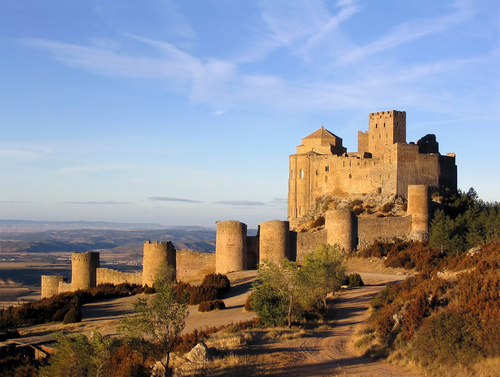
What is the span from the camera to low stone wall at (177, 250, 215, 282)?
36.2 meters

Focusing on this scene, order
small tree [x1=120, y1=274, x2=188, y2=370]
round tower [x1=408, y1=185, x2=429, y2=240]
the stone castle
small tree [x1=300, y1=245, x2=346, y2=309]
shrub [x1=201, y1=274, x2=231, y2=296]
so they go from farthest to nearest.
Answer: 1. round tower [x1=408, y1=185, x2=429, y2=240]
2. the stone castle
3. shrub [x1=201, y1=274, x2=231, y2=296]
4. small tree [x1=300, y1=245, x2=346, y2=309]
5. small tree [x1=120, y1=274, x2=188, y2=370]

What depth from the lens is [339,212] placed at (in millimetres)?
35719

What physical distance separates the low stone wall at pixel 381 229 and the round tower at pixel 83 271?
52.2 ft

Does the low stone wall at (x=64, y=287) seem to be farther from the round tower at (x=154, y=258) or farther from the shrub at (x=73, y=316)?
the shrub at (x=73, y=316)

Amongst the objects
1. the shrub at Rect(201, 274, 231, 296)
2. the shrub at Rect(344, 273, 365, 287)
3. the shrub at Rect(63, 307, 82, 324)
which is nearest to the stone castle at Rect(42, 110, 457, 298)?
the shrub at Rect(201, 274, 231, 296)

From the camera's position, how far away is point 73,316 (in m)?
28.9

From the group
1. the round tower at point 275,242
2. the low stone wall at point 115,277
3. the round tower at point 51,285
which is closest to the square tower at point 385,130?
the round tower at point 275,242

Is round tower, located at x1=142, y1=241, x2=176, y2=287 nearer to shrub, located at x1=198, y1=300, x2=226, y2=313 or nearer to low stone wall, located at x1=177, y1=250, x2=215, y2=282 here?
low stone wall, located at x1=177, y1=250, x2=215, y2=282

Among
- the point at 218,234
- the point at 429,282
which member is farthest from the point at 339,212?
the point at 429,282

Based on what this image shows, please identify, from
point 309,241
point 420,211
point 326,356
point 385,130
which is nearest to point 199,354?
point 326,356

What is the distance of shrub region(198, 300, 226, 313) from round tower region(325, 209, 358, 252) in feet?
33.2

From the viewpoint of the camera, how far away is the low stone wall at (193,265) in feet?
119

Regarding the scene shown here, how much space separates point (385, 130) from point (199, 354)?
32.2 meters

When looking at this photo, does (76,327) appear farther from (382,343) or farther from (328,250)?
(382,343)
